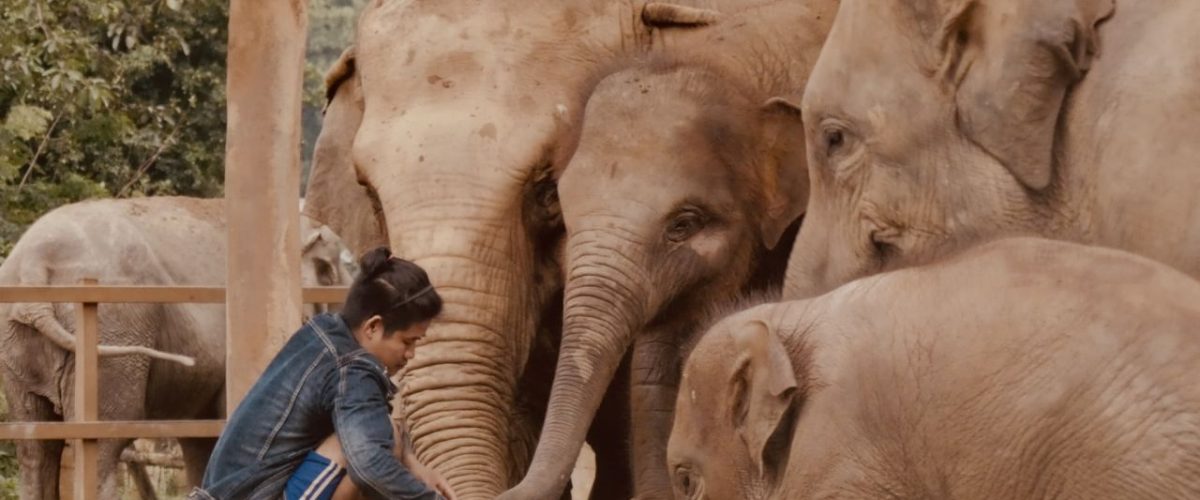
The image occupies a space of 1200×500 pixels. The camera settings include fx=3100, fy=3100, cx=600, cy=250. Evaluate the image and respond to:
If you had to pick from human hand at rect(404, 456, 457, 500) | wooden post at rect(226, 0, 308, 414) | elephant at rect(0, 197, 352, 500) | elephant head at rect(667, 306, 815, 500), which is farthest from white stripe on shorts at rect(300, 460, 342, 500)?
elephant at rect(0, 197, 352, 500)

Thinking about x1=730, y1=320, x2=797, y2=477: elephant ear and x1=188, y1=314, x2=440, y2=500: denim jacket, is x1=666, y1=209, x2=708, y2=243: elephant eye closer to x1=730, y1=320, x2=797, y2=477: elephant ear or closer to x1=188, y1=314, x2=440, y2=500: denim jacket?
x1=730, y1=320, x2=797, y2=477: elephant ear

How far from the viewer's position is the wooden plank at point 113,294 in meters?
10.1

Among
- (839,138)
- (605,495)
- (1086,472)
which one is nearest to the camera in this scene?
(1086,472)

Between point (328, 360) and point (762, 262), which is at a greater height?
point (328, 360)

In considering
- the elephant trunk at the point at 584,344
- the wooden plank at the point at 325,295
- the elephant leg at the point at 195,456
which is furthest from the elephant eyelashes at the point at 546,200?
the elephant leg at the point at 195,456

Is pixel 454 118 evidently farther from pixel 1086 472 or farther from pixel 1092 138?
pixel 1086 472

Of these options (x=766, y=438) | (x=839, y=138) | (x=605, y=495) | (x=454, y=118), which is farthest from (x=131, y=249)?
(x=766, y=438)

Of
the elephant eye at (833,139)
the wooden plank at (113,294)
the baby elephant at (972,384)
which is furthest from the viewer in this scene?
the wooden plank at (113,294)

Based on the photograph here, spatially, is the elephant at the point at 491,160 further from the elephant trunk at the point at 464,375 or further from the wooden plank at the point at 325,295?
the wooden plank at the point at 325,295

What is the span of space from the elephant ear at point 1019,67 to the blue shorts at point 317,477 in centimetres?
169

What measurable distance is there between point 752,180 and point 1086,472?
2.63 metres

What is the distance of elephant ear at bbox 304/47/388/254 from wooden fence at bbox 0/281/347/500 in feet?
2.35

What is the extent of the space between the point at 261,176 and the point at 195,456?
199 inches

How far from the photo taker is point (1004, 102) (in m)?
6.91
